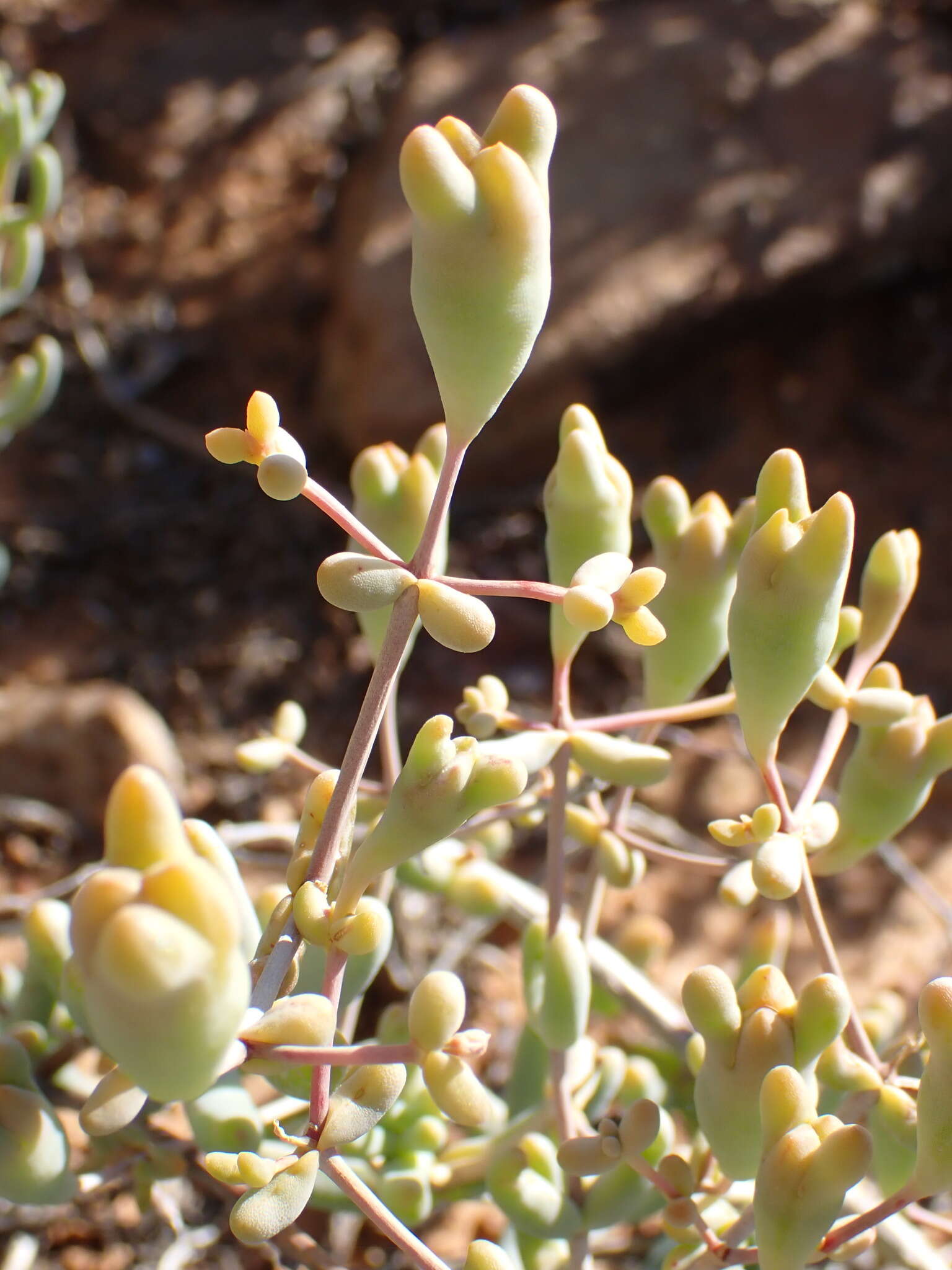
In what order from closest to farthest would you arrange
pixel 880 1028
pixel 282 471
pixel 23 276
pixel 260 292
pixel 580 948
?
pixel 282 471
pixel 580 948
pixel 880 1028
pixel 23 276
pixel 260 292

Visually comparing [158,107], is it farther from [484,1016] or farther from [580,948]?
[580,948]

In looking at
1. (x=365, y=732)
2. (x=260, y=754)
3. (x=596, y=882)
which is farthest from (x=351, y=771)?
(x=596, y=882)

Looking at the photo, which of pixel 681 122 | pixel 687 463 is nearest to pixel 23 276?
pixel 687 463

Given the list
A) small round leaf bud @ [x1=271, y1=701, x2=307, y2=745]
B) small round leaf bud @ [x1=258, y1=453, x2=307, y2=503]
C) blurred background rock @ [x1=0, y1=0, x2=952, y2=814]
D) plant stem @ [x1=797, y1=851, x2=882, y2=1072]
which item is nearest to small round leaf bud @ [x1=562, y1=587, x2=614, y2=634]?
small round leaf bud @ [x1=258, y1=453, x2=307, y2=503]

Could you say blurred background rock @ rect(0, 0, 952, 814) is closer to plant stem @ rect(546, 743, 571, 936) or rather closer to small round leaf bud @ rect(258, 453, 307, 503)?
plant stem @ rect(546, 743, 571, 936)

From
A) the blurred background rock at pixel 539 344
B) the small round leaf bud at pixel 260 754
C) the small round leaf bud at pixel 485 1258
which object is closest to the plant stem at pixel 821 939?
the small round leaf bud at pixel 485 1258
